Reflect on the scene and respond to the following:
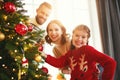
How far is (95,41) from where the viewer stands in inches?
116

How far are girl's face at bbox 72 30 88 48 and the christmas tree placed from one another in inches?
50.0

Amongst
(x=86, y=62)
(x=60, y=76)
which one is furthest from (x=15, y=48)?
(x=60, y=76)

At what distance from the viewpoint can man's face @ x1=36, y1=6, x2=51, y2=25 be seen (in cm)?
260

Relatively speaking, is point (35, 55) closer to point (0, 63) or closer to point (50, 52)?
point (0, 63)

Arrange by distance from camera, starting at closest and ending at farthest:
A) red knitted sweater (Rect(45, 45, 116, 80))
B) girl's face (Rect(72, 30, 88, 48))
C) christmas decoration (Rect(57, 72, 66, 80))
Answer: red knitted sweater (Rect(45, 45, 116, 80)), christmas decoration (Rect(57, 72, 66, 80)), girl's face (Rect(72, 30, 88, 48))

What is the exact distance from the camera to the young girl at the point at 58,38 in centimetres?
264

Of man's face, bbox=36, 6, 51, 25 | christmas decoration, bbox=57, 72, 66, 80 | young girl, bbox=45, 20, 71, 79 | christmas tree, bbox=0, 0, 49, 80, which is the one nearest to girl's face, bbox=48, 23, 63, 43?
young girl, bbox=45, 20, 71, 79

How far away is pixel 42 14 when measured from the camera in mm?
2631

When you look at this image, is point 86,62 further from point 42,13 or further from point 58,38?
point 42,13

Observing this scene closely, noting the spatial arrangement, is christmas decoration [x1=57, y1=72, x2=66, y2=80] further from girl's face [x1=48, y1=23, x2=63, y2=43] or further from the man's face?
the man's face

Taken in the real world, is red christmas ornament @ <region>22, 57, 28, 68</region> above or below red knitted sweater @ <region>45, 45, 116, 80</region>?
above

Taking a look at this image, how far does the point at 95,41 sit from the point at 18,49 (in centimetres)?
170

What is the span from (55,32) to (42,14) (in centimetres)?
27

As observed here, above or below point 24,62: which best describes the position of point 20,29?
above
